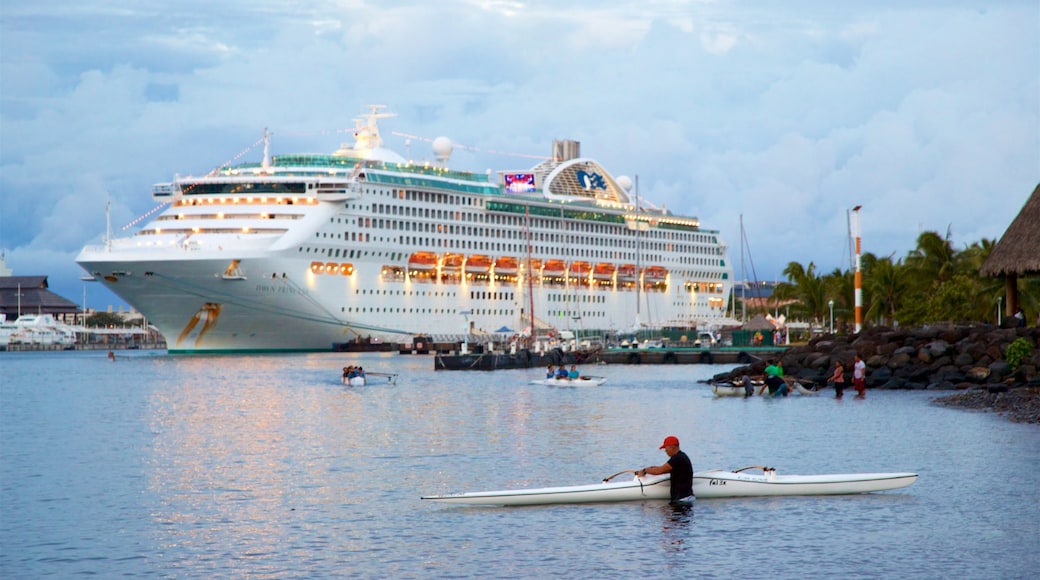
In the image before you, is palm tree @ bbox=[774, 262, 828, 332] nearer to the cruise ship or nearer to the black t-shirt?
the cruise ship

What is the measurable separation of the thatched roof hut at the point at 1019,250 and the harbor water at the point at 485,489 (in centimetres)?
535

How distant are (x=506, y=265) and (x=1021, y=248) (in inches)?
2131

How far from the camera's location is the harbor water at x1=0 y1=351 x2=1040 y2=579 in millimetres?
15516

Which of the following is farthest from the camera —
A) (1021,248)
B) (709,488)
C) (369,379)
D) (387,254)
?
(387,254)

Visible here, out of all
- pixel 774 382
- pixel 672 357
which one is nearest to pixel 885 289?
pixel 672 357

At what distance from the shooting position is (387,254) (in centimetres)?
8162

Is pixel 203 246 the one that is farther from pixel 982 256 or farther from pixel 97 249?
pixel 982 256

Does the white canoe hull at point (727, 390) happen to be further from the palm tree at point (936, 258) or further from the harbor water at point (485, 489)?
the palm tree at point (936, 258)

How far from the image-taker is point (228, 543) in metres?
16.7

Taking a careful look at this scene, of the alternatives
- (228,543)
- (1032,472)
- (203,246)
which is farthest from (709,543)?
(203,246)

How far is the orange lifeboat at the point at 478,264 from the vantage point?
293 feet

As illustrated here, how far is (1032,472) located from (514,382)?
3410 centimetres

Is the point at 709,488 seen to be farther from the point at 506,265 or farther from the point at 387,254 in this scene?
the point at 506,265

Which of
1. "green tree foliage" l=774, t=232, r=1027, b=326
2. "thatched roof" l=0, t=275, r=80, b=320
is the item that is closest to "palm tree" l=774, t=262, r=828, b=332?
"green tree foliage" l=774, t=232, r=1027, b=326
